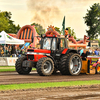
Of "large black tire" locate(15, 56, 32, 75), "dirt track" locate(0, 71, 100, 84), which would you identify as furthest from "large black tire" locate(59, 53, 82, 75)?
"large black tire" locate(15, 56, 32, 75)

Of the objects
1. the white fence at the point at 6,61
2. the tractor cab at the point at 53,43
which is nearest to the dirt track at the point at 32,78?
the tractor cab at the point at 53,43

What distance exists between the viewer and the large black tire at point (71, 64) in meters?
14.6

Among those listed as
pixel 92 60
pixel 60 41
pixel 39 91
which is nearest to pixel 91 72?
pixel 92 60

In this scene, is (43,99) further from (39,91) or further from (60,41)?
(60,41)

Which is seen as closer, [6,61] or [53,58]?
[53,58]

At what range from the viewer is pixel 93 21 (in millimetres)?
74750

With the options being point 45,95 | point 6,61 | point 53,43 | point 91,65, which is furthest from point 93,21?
point 45,95

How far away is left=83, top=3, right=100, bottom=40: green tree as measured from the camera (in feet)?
245

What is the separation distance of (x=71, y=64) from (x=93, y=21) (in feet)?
201

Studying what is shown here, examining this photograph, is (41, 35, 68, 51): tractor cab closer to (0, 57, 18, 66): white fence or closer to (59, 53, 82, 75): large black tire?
(59, 53, 82, 75): large black tire

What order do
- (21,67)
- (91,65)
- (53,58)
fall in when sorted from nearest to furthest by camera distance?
(53,58)
(21,67)
(91,65)

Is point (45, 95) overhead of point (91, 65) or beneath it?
beneath

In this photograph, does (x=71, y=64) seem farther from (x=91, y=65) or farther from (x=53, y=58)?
(x=91, y=65)

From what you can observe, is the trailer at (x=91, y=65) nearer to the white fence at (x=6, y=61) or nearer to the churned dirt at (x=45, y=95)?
the churned dirt at (x=45, y=95)
